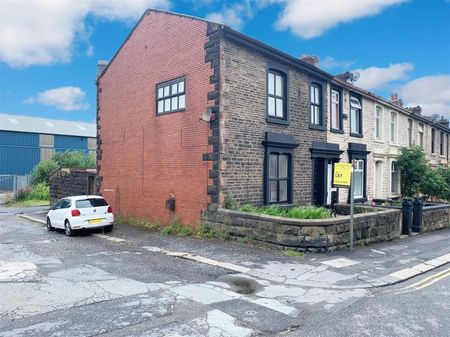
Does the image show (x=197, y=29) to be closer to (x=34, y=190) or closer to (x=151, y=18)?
(x=151, y=18)

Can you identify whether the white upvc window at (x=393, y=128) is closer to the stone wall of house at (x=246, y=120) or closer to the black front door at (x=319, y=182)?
the black front door at (x=319, y=182)

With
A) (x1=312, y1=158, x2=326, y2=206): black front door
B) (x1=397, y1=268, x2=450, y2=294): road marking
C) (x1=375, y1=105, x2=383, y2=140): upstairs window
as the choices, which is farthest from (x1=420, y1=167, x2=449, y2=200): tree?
(x1=397, y1=268, x2=450, y2=294): road marking

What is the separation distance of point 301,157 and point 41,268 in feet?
34.9

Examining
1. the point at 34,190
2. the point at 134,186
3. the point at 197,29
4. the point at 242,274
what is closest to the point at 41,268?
the point at 242,274

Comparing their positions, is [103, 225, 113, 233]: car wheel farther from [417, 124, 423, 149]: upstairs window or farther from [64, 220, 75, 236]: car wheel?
[417, 124, 423, 149]: upstairs window

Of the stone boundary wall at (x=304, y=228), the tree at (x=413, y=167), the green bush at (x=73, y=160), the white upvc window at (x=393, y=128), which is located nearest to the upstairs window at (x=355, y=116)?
the white upvc window at (x=393, y=128)

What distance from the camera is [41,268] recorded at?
28.4 ft

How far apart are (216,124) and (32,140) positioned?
148 feet

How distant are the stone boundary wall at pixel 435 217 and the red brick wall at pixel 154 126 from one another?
9.36 metres

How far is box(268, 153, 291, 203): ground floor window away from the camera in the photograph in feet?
47.6

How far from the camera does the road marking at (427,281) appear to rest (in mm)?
7355

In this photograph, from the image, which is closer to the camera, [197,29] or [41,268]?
[41,268]

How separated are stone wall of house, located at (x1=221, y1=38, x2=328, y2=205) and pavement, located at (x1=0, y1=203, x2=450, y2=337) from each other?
2.59m

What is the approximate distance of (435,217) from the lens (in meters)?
16.0
